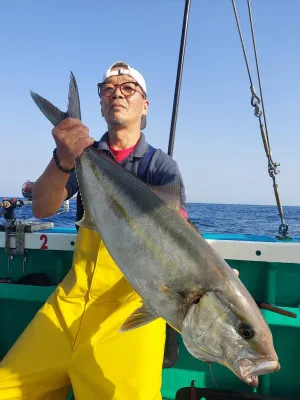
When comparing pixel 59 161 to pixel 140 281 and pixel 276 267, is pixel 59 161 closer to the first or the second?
pixel 140 281

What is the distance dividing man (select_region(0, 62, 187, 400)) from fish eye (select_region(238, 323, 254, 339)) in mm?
1001

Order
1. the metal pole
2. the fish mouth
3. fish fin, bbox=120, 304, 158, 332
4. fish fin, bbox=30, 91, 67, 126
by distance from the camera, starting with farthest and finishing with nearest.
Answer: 1. the metal pole
2. fish fin, bbox=30, 91, 67, 126
3. fish fin, bbox=120, 304, 158, 332
4. the fish mouth

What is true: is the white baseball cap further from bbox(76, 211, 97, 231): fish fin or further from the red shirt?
bbox(76, 211, 97, 231): fish fin

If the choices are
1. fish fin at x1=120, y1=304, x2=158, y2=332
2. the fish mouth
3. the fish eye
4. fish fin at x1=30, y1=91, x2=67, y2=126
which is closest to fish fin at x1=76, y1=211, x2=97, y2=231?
fish fin at x1=120, y1=304, x2=158, y2=332

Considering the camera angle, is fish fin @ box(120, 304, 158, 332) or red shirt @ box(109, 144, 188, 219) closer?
fish fin @ box(120, 304, 158, 332)

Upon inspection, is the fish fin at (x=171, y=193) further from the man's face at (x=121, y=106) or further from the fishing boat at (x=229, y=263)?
the fishing boat at (x=229, y=263)

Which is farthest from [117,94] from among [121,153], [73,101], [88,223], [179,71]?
[179,71]

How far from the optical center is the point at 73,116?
255cm

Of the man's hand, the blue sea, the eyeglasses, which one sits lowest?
the blue sea

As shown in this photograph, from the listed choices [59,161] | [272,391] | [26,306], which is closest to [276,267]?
[272,391]

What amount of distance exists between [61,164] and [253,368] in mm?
1733

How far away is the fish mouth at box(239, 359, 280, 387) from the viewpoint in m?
1.70

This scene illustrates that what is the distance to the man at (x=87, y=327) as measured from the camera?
8.06 feet

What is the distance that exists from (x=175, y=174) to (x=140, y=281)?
4.23 feet
